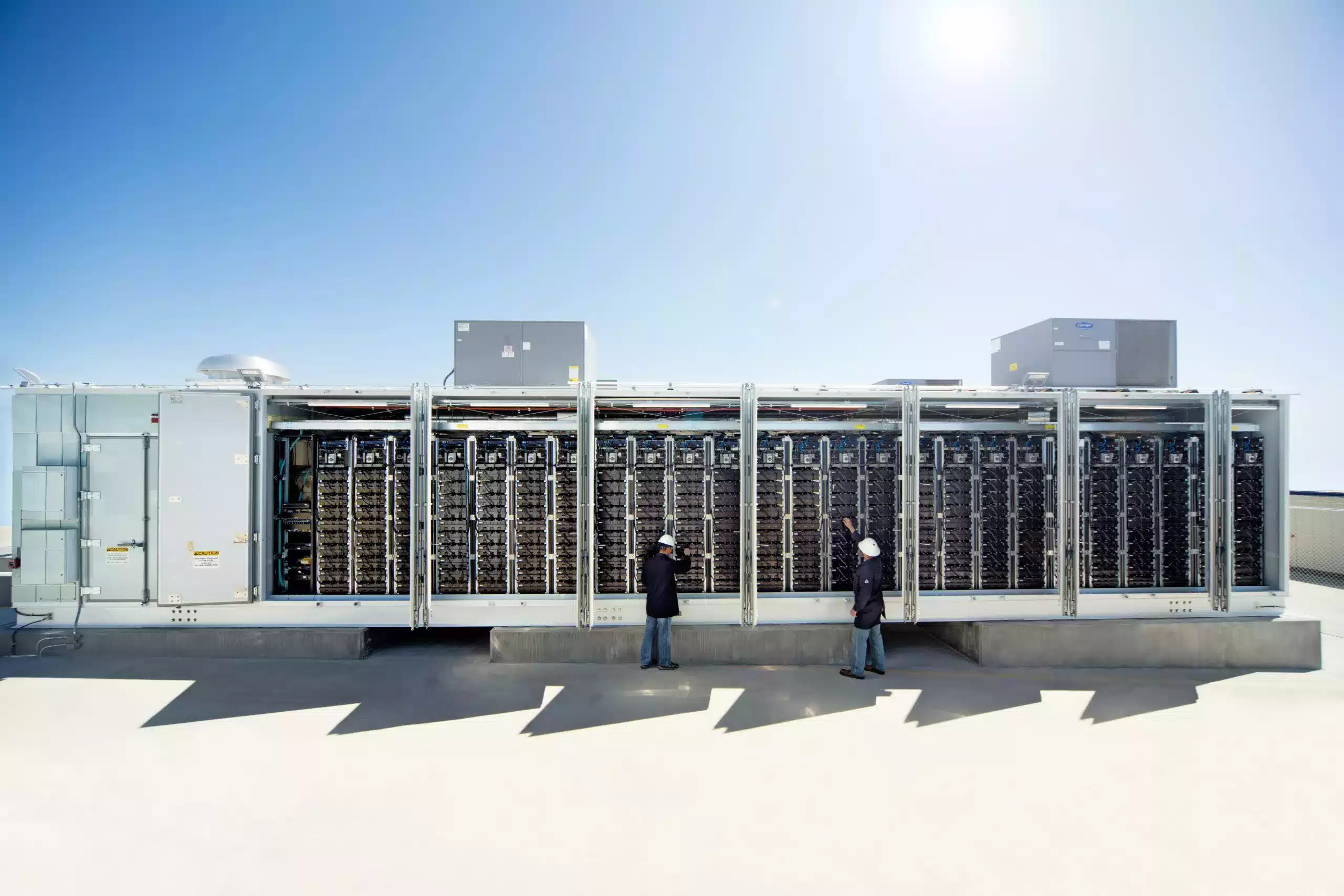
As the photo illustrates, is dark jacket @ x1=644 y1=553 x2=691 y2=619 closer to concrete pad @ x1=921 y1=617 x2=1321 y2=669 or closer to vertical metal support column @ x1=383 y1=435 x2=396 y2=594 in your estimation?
vertical metal support column @ x1=383 y1=435 x2=396 y2=594

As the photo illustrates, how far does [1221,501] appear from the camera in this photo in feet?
21.8

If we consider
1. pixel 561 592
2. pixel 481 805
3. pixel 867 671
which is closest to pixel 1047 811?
pixel 867 671

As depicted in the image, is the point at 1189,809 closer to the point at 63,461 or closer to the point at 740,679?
the point at 740,679

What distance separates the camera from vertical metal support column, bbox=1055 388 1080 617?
21.1 ft

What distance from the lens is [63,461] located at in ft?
21.1

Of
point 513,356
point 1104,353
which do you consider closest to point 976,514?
point 1104,353

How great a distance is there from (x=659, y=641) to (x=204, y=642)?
18.3ft

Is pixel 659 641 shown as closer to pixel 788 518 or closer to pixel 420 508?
pixel 788 518

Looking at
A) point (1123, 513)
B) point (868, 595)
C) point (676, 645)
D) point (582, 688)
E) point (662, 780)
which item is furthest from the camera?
point (1123, 513)

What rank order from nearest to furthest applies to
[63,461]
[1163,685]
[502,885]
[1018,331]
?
[502,885]
[1163,685]
[63,461]
[1018,331]

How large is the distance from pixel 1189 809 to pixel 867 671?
2805 mm

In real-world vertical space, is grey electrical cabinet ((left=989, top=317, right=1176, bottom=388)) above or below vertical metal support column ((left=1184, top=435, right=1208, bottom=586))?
above

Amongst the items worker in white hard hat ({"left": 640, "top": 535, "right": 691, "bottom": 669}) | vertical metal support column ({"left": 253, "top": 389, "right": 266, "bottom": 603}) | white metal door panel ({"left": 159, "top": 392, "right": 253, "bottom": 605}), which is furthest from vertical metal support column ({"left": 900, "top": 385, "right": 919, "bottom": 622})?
white metal door panel ({"left": 159, "top": 392, "right": 253, "bottom": 605})

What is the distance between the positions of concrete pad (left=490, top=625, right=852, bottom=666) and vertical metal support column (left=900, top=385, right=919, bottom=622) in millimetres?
1177
